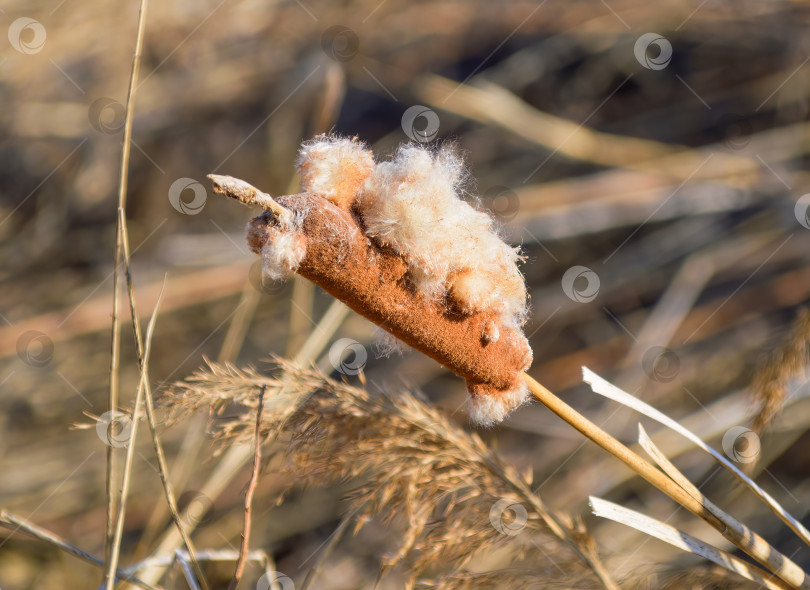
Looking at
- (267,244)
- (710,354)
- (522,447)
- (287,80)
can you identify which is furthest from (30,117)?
(710,354)

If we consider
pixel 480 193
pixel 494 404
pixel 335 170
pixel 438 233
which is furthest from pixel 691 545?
pixel 480 193

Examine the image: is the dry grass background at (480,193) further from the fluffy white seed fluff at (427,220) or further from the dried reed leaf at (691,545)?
the fluffy white seed fluff at (427,220)

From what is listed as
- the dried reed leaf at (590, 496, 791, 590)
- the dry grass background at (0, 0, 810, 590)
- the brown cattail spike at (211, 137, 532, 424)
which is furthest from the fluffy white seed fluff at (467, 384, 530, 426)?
the dry grass background at (0, 0, 810, 590)

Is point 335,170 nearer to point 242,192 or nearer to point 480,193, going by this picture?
point 242,192

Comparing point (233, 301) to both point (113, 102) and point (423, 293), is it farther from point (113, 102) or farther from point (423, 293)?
point (423, 293)

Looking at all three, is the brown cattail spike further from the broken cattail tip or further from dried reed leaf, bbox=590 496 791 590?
dried reed leaf, bbox=590 496 791 590

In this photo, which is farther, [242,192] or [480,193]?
[480,193]

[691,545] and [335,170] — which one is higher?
[335,170]
